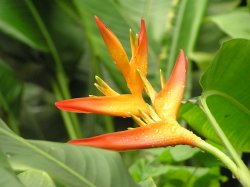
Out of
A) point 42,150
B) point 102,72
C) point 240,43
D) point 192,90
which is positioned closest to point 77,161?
point 42,150

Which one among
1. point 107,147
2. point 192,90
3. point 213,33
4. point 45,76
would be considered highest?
point 107,147

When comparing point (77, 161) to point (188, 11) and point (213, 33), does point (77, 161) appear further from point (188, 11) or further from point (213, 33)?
point (213, 33)

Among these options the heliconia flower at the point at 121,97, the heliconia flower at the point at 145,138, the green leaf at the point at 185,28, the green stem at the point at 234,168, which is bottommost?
the green leaf at the point at 185,28

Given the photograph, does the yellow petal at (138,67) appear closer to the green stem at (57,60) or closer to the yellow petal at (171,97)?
the yellow petal at (171,97)

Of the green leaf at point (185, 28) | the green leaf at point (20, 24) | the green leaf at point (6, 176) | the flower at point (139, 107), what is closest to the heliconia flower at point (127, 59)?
the flower at point (139, 107)

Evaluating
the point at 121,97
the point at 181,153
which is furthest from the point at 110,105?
the point at 181,153

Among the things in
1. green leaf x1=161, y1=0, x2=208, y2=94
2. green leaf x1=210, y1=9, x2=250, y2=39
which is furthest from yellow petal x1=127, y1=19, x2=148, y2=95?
green leaf x1=161, y1=0, x2=208, y2=94

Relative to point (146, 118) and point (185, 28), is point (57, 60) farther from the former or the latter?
point (146, 118)
